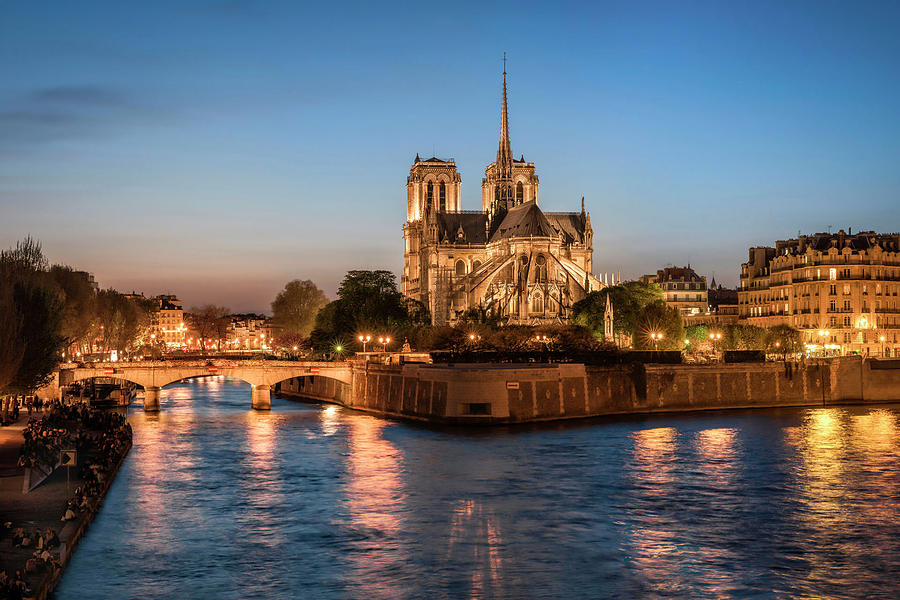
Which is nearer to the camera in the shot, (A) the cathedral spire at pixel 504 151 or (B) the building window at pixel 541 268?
(B) the building window at pixel 541 268

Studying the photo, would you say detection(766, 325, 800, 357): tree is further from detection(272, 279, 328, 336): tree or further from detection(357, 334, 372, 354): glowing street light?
detection(272, 279, 328, 336): tree

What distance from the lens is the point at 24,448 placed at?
3800cm

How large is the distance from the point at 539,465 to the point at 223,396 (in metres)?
55.7

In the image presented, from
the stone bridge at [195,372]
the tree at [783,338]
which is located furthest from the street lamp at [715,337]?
the stone bridge at [195,372]

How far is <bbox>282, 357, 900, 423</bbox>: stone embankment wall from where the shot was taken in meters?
58.2

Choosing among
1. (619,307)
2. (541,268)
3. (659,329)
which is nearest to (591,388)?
(659,329)

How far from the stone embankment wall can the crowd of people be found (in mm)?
17544

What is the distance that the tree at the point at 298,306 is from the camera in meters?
138

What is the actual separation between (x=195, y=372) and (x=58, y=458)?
110 ft

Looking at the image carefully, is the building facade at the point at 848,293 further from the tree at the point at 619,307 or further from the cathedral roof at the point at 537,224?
the cathedral roof at the point at 537,224

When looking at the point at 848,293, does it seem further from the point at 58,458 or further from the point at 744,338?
the point at 58,458

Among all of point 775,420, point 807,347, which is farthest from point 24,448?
point 807,347

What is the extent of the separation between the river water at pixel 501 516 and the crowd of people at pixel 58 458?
988 mm

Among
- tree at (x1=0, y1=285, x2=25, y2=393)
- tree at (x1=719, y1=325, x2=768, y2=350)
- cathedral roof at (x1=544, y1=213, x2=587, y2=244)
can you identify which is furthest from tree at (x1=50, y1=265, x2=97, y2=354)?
cathedral roof at (x1=544, y1=213, x2=587, y2=244)
